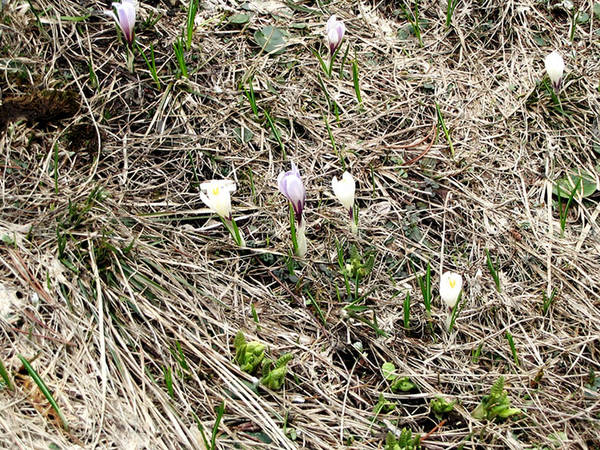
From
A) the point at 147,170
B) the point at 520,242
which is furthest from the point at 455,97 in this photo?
the point at 147,170

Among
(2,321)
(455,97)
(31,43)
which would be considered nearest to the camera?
(2,321)

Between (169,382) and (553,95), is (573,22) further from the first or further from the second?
(169,382)

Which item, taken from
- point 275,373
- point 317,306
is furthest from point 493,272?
point 275,373

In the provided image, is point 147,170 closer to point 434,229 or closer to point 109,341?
point 109,341

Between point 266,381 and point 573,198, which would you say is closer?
point 266,381

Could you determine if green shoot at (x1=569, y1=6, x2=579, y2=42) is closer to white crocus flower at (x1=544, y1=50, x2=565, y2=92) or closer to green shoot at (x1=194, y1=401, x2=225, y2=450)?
white crocus flower at (x1=544, y1=50, x2=565, y2=92)

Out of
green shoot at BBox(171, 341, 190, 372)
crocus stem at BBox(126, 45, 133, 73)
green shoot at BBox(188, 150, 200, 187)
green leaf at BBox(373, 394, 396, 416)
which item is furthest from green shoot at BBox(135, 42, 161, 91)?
green leaf at BBox(373, 394, 396, 416)
